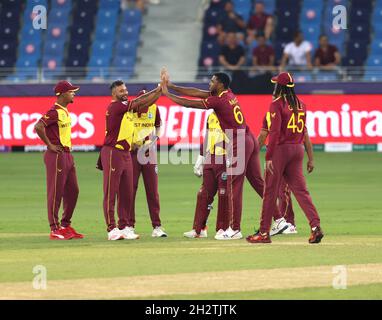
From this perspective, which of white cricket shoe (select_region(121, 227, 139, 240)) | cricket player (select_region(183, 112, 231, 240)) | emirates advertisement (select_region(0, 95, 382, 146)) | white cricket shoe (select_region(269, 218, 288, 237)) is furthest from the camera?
emirates advertisement (select_region(0, 95, 382, 146))

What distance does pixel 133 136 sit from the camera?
16.2 metres

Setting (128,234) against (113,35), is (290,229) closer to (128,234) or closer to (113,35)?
(128,234)

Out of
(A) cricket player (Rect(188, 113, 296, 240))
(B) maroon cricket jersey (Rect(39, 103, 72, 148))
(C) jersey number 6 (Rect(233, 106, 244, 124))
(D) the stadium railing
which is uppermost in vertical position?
(D) the stadium railing

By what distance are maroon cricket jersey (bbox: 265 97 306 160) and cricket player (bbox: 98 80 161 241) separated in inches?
67.0

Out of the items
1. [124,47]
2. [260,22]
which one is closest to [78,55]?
[124,47]

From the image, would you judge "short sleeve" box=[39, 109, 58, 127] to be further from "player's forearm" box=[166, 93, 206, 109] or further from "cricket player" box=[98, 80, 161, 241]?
"player's forearm" box=[166, 93, 206, 109]

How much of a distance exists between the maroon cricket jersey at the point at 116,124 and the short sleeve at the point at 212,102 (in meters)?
1.03

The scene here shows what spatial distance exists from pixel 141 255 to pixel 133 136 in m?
2.47

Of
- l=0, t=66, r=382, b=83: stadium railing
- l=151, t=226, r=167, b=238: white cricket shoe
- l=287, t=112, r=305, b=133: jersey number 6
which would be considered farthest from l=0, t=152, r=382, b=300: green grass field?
l=0, t=66, r=382, b=83: stadium railing

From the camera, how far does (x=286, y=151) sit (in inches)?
586

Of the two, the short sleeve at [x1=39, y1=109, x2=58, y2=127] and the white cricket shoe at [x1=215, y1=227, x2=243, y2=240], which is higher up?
the short sleeve at [x1=39, y1=109, x2=58, y2=127]

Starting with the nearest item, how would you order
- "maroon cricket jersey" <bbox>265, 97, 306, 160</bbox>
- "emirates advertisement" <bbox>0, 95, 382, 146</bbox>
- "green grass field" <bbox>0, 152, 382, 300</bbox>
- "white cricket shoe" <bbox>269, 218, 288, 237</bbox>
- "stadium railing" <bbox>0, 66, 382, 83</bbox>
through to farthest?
"green grass field" <bbox>0, 152, 382, 300</bbox> < "maroon cricket jersey" <bbox>265, 97, 306, 160</bbox> < "white cricket shoe" <bbox>269, 218, 288, 237</bbox> < "emirates advertisement" <bbox>0, 95, 382, 146</bbox> < "stadium railing" <bbox>0, 66, 382, 83</bbox>

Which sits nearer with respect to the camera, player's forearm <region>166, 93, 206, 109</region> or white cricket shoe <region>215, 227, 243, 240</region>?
player's forearm <region>166, 93, 206, 109</region>

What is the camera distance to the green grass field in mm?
11562
